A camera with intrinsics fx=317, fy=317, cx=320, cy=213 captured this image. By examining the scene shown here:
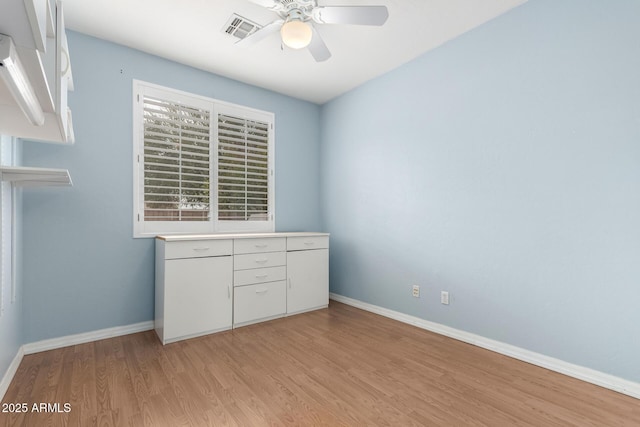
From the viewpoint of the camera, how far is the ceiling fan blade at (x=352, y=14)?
78.1 inches

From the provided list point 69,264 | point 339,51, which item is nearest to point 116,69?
point 69,264

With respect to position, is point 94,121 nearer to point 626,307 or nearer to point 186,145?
point 186,145

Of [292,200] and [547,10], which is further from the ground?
[547,10]

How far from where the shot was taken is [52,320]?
2.54m

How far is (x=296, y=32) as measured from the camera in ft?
6.99

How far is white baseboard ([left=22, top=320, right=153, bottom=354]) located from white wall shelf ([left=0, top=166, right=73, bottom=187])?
1.26 metres

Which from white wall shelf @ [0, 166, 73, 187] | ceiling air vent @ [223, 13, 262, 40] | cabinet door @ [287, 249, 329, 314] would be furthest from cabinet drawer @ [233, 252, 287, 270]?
ceiling air vent @ [223, 13, 262, 40]

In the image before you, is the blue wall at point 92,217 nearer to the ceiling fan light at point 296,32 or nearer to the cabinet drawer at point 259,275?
the cabinet drawer at point 259,275

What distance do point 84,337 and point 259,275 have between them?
1.52 metres

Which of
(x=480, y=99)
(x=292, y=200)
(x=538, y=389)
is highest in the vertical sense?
(x=480, y=99)

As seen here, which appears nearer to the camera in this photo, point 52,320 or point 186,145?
point 52,320

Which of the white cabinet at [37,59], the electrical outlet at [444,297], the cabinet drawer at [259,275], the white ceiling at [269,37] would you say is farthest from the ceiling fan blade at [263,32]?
the electrical outlet at [444,297]

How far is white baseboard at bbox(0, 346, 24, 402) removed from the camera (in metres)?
1.85

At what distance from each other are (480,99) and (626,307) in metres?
1.76
